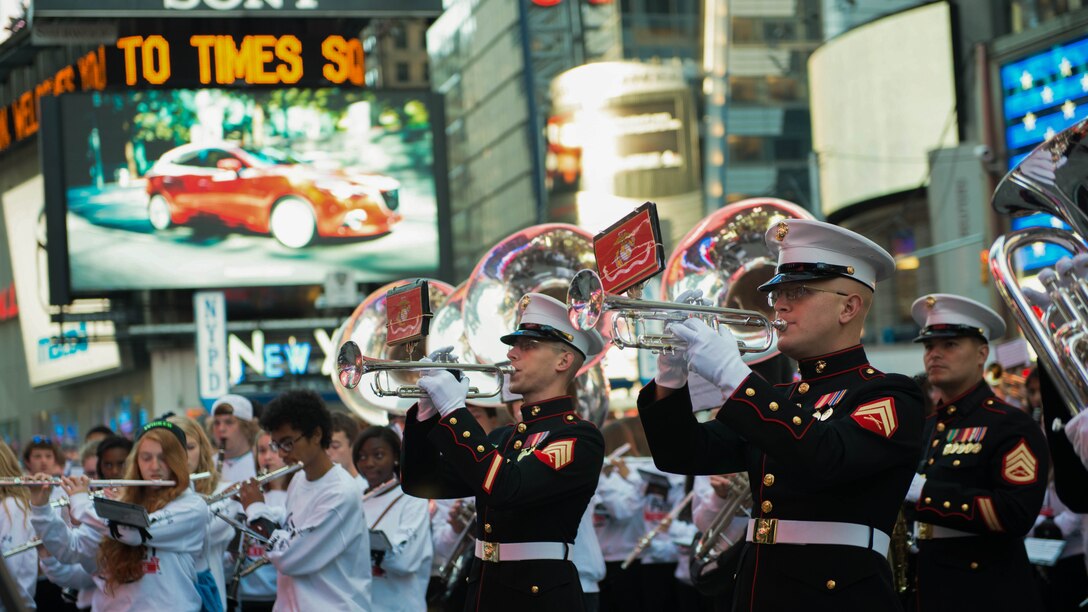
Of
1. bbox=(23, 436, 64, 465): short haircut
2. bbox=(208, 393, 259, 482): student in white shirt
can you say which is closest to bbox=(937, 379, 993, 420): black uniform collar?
bbox=(208, 393, 259, 482): student in white shirt

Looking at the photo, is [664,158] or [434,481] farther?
[664,158]

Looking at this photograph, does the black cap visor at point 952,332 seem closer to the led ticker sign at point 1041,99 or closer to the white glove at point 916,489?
the white glove at point 916,489

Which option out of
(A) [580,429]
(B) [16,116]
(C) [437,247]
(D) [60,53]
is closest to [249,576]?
(A) [580,429]

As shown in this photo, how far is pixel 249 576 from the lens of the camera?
8.97 metres

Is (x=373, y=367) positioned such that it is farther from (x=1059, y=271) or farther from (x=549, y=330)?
(x=1059, y=271)

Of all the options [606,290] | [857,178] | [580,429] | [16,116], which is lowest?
[580,429]

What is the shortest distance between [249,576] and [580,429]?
395cm

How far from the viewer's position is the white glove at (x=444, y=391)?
5.49 metres

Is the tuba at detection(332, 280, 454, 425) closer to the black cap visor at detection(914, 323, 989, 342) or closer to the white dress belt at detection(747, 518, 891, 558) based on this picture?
the black cap visor at detection(914, 323, 989, 342)

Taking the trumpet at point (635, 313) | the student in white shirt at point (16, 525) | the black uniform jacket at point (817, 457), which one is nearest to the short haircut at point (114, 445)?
the student in white shirt at point (16, 525)

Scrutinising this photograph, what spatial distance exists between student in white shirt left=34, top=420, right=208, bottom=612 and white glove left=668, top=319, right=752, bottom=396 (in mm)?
3632

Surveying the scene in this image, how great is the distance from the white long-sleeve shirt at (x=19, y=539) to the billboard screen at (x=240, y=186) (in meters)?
16.9

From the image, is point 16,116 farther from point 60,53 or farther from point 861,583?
point 861,583

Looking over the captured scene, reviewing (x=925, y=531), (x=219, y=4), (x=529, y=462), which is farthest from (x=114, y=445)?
(x=219, y=4)
